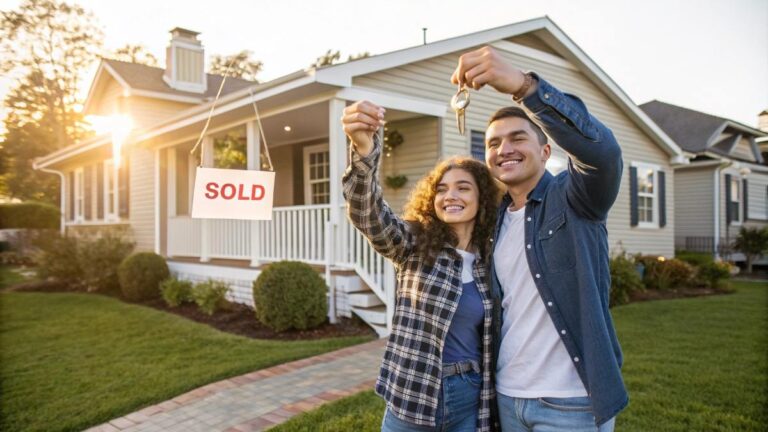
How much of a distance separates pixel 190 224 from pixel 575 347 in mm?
10067

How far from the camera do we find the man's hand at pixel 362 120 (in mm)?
1649

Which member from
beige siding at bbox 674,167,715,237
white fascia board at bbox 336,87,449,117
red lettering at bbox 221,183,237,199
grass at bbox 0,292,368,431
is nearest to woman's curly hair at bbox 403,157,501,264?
red lettering at bbox 221,183,237,199

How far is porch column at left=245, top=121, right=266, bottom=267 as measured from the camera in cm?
822

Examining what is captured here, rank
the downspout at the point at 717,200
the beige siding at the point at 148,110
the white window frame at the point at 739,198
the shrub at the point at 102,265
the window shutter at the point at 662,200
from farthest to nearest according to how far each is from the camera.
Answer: the white window frame at the point at 739,198 < the downspout at the point at 717,200 < the beige siding at the point at 148,110 < the window shutter at the point at 662,200 < the shrub at the point at 102,265

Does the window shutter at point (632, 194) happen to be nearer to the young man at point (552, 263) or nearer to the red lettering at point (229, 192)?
the red lettering at point (229, 192)

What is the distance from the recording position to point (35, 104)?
90.2ft

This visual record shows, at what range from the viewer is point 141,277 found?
9352 mm

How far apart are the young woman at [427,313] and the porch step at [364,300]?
4.87 m

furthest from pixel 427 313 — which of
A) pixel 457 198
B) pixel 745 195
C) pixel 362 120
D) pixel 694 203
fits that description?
pixel 745 195

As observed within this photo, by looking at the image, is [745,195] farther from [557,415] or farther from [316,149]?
[557,415]

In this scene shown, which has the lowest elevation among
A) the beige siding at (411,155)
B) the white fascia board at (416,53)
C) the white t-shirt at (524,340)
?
the white t-shirt at (524,340)

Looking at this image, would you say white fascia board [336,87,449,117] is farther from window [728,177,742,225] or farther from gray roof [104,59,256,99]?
window [728,177,742,225]

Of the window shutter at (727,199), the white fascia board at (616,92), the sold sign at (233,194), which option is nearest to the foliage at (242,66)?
the white fascia board at (616,92)

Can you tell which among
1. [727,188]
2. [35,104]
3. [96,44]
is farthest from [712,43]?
[35,104]
